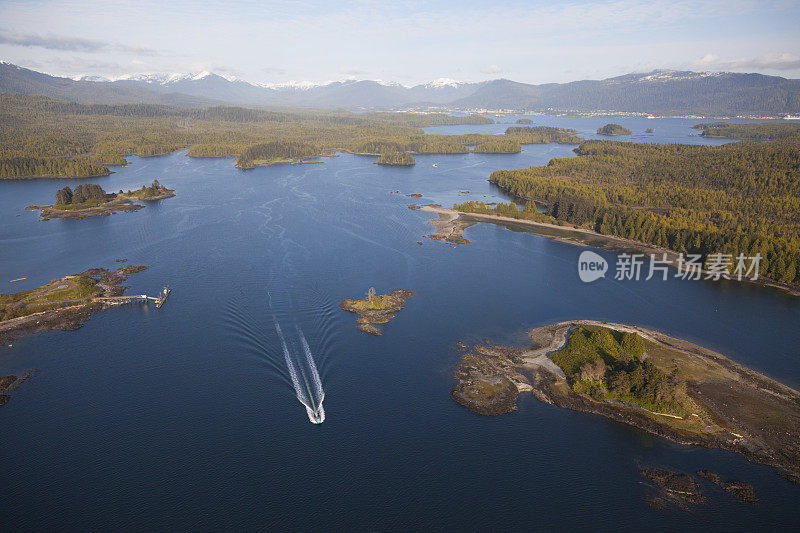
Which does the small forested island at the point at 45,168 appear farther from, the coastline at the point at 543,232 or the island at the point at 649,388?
the island at the point at 649,388

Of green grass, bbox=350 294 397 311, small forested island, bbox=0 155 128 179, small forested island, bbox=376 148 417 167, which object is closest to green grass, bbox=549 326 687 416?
green grass, bbox=350 294 397 311

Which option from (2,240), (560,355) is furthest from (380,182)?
(560,355)

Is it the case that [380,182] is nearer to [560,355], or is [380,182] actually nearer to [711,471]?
[560,355]

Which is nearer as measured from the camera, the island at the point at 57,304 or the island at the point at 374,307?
the island at the point at 57,304

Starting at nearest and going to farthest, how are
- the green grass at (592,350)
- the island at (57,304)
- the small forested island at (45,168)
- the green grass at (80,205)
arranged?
1. the green grass at (592,350)
2. the island at (57,304)
3. the green grass at (80,205)
4. the small forested island at (45,168)

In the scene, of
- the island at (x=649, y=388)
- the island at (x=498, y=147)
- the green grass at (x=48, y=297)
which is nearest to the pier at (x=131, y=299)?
the green grass at (x=48, y=297)

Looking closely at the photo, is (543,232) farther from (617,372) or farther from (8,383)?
(8,383)
